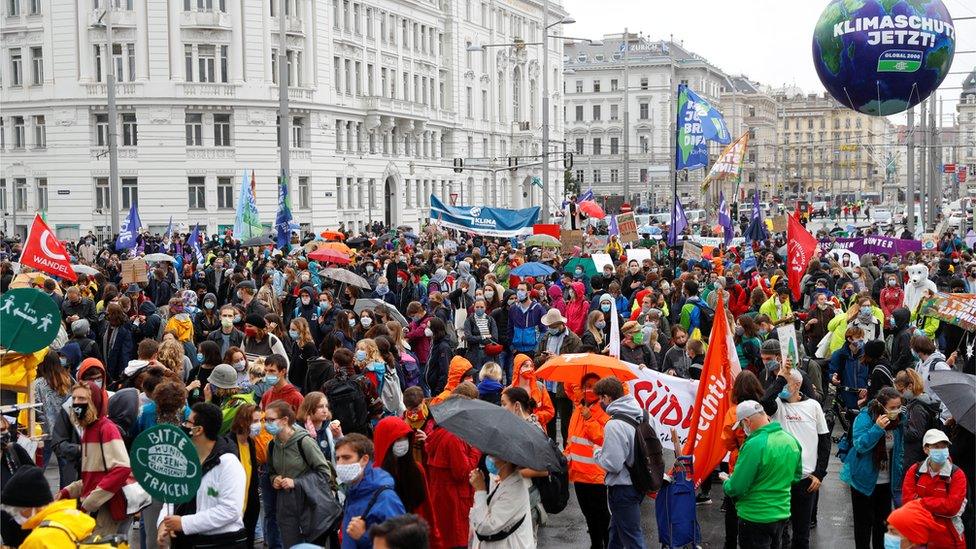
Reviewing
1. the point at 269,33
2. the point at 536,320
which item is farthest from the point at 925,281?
the point at 269,33

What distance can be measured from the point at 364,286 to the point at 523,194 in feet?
211

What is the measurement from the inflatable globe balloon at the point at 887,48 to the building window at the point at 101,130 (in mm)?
39142

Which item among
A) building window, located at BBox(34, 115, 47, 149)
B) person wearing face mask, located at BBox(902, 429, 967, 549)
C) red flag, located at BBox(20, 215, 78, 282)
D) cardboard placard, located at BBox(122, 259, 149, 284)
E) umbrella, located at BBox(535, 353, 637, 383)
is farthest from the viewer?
building window, located at BBox(34, 115, 47, 149)

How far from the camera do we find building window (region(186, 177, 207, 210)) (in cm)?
5131

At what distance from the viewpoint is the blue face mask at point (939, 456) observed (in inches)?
287

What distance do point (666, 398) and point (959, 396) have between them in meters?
3.00

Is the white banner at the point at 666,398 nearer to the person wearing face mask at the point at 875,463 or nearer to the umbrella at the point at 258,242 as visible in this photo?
the person wearing face mask at the point at 875,463

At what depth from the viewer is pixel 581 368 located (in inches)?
397

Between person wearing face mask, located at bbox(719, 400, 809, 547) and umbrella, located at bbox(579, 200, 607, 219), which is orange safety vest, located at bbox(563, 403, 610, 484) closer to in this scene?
person wearing face mask, located at bbox(719, 400, 809, 547)

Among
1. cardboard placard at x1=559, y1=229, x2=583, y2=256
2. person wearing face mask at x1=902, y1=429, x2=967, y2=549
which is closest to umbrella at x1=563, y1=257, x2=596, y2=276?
cardboard placard at x1=559, y1=229, x2=583, y2=256

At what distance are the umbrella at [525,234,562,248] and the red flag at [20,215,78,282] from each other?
40.3 feet

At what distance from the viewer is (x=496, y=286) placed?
16.4m

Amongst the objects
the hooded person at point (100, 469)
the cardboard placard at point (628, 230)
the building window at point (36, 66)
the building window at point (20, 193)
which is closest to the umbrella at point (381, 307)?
the hooded person at point (100, 469)

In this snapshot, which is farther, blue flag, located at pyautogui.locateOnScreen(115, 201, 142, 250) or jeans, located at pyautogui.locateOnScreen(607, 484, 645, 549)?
blue flag, located at pyautogui.locateOnScreen(115, 201, 142, 250)
